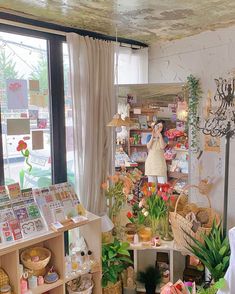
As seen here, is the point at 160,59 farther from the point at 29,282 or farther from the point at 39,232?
the point at 29,282

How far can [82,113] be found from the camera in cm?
236

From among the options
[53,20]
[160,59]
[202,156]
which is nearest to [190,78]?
[160,59]

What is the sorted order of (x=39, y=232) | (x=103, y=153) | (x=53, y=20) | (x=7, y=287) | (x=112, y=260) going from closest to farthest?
1. (x=7, y=287)
2. (x=39, y=232)
3. (x=53, y=20)
4. (x=112, y=260)
5. (x=103, y=153)

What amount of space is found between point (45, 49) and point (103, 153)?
94 cm

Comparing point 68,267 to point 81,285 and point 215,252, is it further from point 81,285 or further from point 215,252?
point 215,252

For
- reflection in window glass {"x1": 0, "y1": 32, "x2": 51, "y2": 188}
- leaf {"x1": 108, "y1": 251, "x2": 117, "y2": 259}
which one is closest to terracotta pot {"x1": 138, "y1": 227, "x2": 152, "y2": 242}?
leaf {"x1": 108, "y1": 251, "x2": 117, "y2": 259}

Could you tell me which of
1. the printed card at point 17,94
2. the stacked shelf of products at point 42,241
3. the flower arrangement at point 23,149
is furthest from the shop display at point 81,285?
the printed card at point 17,94

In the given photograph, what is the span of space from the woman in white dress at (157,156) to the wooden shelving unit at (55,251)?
0.77m

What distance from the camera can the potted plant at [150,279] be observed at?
95.0 inches

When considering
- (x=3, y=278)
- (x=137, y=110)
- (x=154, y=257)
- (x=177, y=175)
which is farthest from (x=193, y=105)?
(x=3, y=278)

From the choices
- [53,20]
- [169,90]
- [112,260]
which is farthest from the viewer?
[169,90]

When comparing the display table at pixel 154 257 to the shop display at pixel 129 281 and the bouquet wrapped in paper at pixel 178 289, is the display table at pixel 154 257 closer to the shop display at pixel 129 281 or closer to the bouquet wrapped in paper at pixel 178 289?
the shop display at pixel 129 281

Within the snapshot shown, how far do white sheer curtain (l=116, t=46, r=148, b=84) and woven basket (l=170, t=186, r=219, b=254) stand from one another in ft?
4.03

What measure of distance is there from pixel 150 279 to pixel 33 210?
1147mm
